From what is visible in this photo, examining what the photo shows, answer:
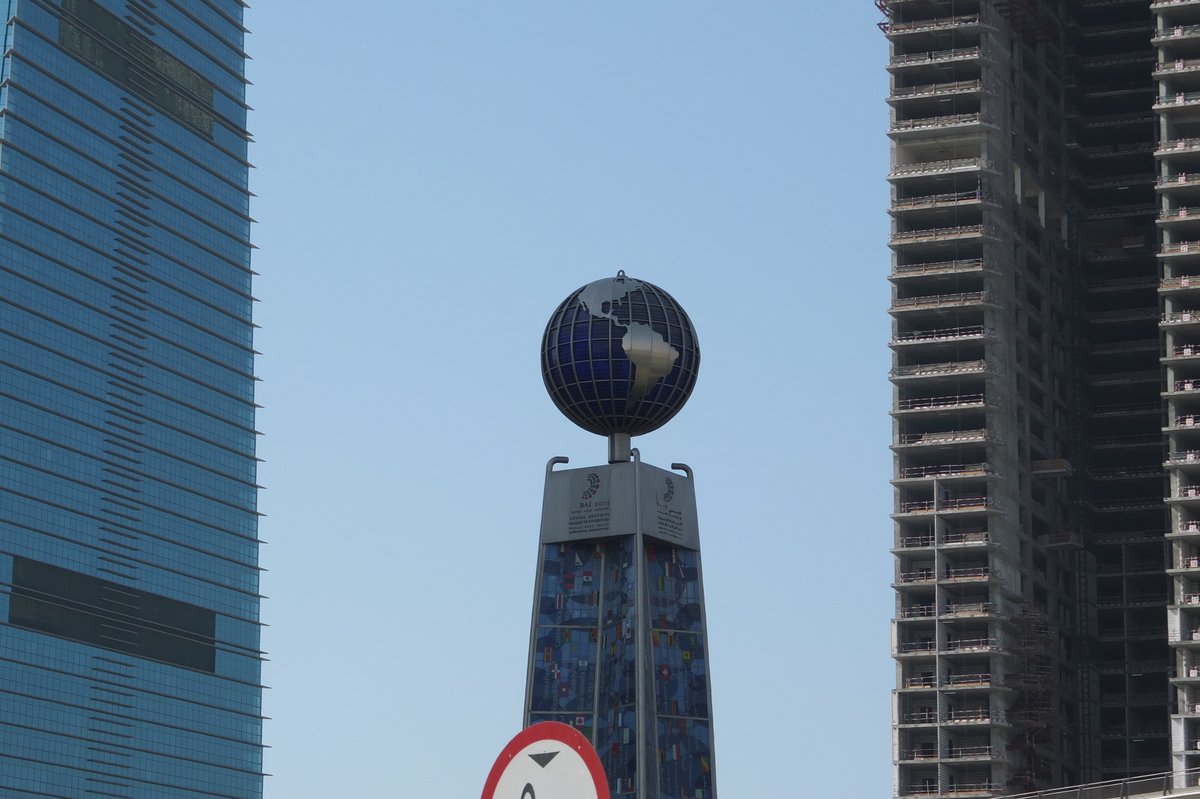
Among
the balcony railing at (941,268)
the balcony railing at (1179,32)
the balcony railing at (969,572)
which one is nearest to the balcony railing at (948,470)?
the balcony railing at (969,572)

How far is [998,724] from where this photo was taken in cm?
15925

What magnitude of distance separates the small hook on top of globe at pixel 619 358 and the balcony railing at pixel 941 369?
51.3 m

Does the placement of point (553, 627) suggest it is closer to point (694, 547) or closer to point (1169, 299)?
point (694, 547)

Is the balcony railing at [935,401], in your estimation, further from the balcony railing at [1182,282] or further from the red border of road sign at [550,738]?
the red border of road sign at [550,738]

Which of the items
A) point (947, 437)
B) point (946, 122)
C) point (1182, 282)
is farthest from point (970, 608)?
point (946, 122)

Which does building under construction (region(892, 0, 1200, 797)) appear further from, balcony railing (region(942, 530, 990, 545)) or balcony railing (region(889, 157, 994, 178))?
balcony railing (region(889, 157, 994, 178))

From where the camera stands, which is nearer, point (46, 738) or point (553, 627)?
point (553, 627)

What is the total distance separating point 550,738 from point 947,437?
154 meters

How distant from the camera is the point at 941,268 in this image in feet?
559

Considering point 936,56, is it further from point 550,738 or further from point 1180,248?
point 550,738

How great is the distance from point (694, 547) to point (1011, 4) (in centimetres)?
7798

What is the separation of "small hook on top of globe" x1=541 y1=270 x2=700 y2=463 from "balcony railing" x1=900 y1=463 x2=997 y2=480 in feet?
168

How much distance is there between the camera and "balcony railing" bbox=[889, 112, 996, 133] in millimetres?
174625

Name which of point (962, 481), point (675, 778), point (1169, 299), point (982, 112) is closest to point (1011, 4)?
point (982, 112)
